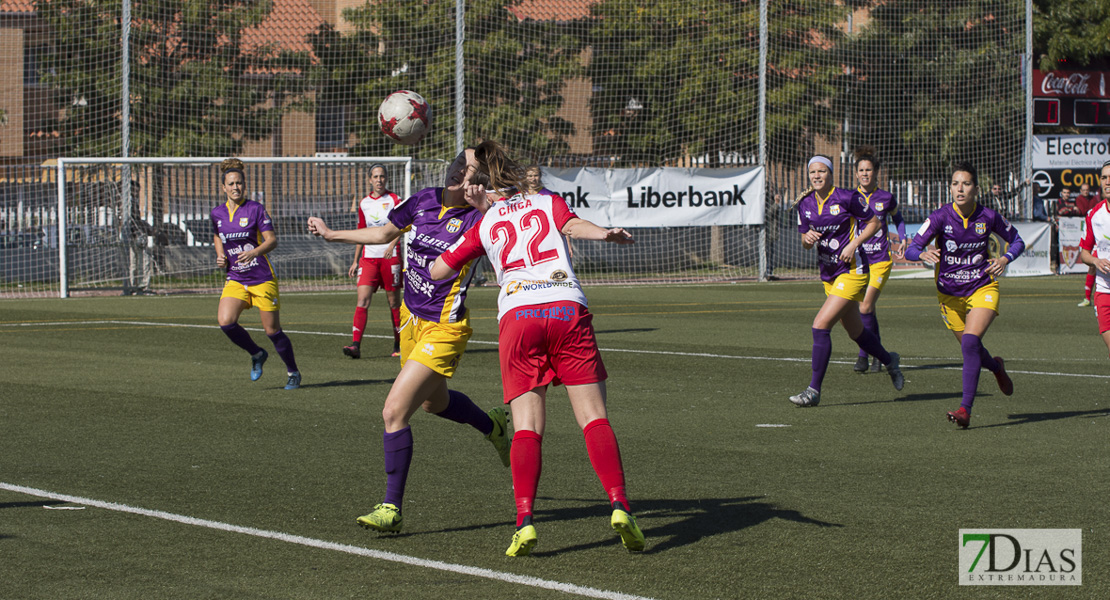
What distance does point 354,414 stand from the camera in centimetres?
966

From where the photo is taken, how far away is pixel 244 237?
38.1 feet

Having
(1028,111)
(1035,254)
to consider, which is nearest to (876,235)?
(1035,254)

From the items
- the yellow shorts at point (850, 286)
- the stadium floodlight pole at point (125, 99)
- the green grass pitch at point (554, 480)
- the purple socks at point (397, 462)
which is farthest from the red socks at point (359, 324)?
the stadium floodlight pole at point (125, 99)

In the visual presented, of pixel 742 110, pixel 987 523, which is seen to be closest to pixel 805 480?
pixel 987 523

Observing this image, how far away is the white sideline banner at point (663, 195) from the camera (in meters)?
28.1

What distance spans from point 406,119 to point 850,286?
13.3 feet

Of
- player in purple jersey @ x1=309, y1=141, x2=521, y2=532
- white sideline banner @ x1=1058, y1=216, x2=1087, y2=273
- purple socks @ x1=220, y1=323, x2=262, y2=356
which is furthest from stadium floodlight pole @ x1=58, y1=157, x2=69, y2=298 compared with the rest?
white sideline banner @ x1=1058, y1=216, x2=1087, y2=273

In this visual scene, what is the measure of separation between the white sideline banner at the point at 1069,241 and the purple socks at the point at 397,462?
28.3 meters

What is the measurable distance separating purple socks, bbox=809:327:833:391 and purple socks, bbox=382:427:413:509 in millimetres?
5209

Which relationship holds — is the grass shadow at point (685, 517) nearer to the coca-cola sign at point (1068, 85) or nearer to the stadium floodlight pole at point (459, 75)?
the stadium floodlight pole at point (459, 75)

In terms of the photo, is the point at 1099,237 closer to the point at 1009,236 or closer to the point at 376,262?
the point at 1009,236

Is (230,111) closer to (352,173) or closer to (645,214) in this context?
(352,173)

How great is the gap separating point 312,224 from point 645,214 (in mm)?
21925

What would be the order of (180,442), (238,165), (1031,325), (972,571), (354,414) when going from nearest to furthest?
(972,571) < (180,442) < (354,414) < (238,165) < (1031,325)
